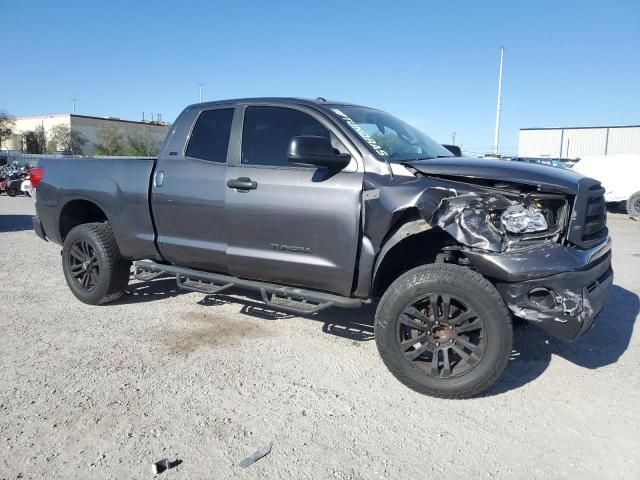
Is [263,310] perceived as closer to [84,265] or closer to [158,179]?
[158,179]

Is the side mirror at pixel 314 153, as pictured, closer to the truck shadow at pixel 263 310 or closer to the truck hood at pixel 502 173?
the truck hood at pixel 502 173

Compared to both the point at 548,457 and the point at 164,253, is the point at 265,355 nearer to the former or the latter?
the point at 164,253

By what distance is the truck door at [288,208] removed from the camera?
363 centimetres

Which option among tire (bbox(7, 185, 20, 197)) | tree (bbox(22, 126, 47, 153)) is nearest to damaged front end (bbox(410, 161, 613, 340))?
tire (bbox(7, 185, 20, 197))

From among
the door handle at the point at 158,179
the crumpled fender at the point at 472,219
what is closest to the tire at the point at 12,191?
the door handle at the point at 158,179

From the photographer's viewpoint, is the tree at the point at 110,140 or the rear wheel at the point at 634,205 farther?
the tree at the point at 110,140

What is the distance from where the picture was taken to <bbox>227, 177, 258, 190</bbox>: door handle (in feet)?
13.1

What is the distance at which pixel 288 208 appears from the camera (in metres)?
3.82

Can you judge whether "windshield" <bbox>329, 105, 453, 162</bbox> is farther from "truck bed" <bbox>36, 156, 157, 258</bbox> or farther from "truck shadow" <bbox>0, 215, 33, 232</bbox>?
"truck shadow" <bbox>0, 215, 33, 232</bbox>

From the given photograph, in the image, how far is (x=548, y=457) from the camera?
8.84 ft

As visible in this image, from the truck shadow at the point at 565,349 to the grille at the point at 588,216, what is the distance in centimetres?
83

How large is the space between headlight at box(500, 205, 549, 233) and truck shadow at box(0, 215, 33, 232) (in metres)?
10.5

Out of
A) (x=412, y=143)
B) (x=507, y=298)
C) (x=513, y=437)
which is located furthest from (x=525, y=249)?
(x=412, y=143)

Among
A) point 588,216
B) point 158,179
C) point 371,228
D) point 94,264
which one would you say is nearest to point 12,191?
point 94,264
